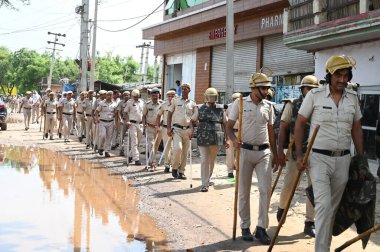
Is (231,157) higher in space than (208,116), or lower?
lower

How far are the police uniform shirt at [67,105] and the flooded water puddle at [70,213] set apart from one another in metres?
6.98

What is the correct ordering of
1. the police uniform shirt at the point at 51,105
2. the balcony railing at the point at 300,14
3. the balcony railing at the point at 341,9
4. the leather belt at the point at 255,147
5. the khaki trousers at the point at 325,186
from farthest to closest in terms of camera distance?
1. the police uniform shirt at the point at 51,105
2. the balcony railing at the point at 300,14
3. the balcony railing at the point at 341,9
4. the leather belt at the point at 255,147
5. the khaki trousers at the point at 325,186

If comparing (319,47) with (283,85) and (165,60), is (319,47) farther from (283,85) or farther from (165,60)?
(165,60)

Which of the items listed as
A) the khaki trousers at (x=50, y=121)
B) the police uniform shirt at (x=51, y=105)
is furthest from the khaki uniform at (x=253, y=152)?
the khaki trousers at (x=50, y=121)

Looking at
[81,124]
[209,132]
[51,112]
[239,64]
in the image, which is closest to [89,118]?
[81,124]

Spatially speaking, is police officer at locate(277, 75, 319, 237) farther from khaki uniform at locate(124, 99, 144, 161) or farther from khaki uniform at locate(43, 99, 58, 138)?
khaki uniform at locate(43, 99, 58, 138)

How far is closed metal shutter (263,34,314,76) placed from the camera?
1677cm

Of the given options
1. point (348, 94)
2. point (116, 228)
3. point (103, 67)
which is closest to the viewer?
point (348, 94)

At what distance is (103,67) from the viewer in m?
92.3

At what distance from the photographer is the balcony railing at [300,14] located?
42.7 feet

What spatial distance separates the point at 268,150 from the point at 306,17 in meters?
7.73

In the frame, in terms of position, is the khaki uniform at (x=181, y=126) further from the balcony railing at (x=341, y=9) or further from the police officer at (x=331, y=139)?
the police officer at (x=331, y=139)

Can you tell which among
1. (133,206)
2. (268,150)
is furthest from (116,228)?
(268,150)

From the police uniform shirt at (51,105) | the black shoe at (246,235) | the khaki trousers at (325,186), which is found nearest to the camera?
the khaki trousers at (325,186)
